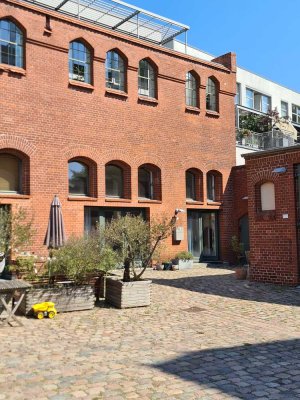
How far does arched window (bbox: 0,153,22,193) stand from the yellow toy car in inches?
281

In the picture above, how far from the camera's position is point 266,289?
12625 mm

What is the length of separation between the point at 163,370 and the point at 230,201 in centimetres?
1643

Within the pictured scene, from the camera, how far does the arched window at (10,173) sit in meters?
15.5

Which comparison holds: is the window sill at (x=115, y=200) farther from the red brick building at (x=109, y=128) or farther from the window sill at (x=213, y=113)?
the window sill at (x=213, y=113)

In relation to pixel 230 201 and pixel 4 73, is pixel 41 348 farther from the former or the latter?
pixel 230 201

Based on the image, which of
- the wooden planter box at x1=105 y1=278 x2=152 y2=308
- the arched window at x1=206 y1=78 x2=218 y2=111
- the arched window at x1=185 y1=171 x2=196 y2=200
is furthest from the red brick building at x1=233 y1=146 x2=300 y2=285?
the arched window at x1=206 y1=78 x2=218 y2=111

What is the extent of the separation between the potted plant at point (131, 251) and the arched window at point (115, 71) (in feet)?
29.7

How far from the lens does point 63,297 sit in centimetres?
981

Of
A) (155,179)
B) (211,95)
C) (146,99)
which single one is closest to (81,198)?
(155,179)

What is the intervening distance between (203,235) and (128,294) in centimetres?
1165

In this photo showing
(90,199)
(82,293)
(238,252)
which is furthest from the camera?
(238,252)

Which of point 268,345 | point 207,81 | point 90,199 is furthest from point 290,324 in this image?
point 207,81

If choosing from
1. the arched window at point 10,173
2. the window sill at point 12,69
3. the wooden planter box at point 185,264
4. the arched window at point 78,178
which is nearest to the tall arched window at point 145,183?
the arched window at point 78,178

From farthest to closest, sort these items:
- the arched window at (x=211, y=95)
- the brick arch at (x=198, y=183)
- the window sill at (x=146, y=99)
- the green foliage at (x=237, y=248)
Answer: the arched window at (x=211, y=95), the green foliage at (x=237, y=248), the brick arch at (x=198, y=183), the window sill at (x=146, y=99)
